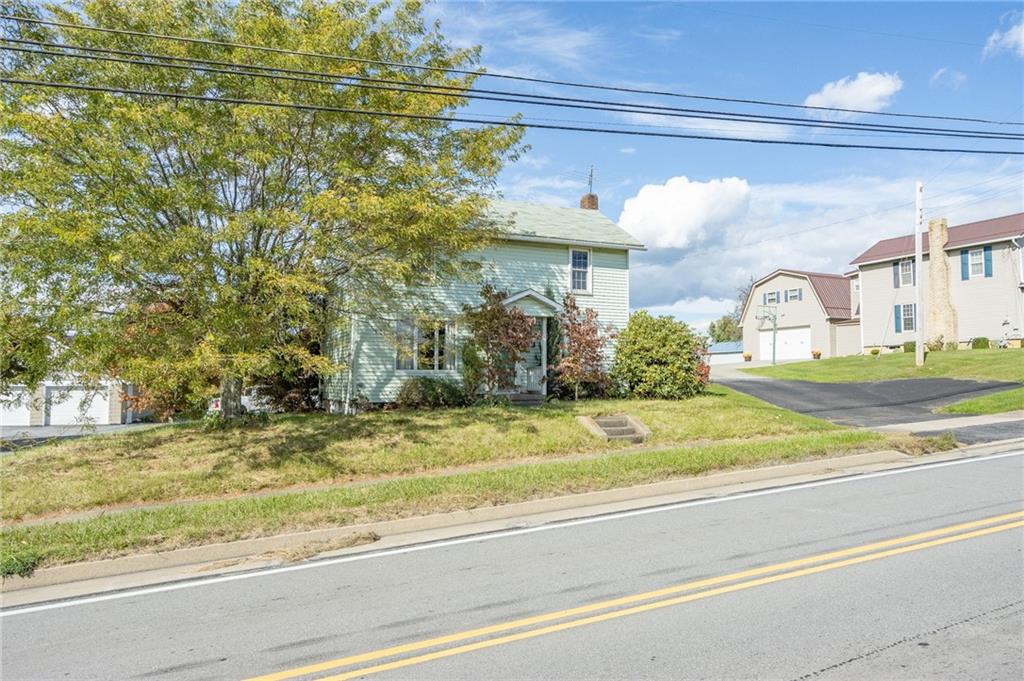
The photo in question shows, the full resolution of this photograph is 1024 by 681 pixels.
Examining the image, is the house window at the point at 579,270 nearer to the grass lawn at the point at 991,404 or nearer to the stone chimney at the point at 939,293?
the grass lawn at the point at 991,404

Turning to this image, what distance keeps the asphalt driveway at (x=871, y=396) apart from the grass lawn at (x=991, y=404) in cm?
60

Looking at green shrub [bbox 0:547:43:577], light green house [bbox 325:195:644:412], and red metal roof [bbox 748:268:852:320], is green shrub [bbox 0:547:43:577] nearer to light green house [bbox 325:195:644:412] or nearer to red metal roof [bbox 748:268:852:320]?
light green house [bbox 325:195:644:412]

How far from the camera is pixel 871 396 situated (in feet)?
73.8

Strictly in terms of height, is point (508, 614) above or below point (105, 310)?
below

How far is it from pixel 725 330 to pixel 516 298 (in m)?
64.2

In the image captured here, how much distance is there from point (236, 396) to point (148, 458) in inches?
134

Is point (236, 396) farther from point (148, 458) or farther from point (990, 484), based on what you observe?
point (990, 484)

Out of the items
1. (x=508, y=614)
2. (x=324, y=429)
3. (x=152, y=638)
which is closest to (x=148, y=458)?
(x=324, y=429)

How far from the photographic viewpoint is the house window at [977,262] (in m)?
34.9

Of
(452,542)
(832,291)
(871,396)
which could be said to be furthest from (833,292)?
(452,542)

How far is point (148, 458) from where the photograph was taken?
12305 millimetres

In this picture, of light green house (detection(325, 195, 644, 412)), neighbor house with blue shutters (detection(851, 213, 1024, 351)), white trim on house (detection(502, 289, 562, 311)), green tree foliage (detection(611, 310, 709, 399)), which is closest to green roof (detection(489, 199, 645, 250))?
light green house (detection(325, 195, 644, 412))

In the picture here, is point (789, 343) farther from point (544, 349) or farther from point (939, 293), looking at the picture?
point (544, 349)

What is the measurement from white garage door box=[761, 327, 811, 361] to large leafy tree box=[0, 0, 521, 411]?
35.8m
